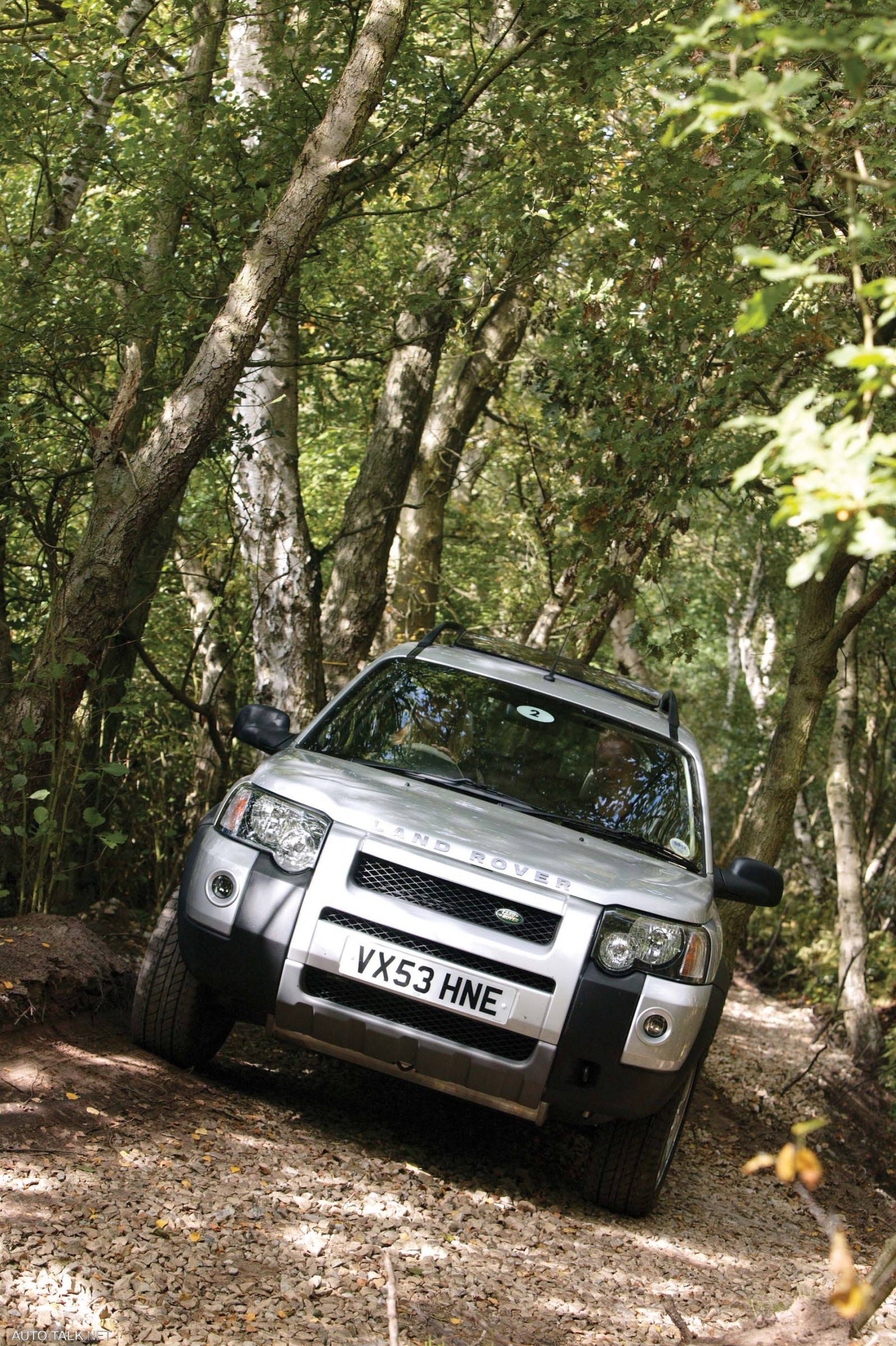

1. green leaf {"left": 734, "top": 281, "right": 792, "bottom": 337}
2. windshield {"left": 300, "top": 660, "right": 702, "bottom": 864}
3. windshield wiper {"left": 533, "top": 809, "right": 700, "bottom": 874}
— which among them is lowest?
windshield wiper {"left": 533, "top": 809, "right": 700, "bottom": 874}

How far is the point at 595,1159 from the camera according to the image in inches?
187

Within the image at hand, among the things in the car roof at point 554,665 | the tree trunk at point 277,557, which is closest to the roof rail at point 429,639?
the car roof at point 554,665

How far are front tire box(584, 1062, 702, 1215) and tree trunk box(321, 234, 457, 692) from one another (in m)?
4.98

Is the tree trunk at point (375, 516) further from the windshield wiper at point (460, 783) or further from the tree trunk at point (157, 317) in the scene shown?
the windshield wiper at point (460, 783)

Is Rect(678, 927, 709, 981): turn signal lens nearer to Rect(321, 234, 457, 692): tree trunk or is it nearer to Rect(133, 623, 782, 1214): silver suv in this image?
Rect(133, 623, 782, 1214): silver suv

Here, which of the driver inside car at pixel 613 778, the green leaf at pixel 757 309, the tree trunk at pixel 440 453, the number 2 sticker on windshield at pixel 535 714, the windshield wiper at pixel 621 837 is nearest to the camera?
the green leaf at pixel 757 309

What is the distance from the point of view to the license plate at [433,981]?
430 cm

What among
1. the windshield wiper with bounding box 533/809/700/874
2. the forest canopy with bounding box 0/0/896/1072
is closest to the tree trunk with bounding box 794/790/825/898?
the forest canopy with bounding box 0/0/896/1072

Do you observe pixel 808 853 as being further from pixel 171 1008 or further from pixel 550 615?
pixel 171 1008

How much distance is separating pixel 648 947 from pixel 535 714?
1.53 m

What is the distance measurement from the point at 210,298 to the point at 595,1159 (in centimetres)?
512

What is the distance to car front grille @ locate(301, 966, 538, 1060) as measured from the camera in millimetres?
4348

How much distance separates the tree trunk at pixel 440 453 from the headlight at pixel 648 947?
659 cm

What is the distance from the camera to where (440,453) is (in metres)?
12.0
